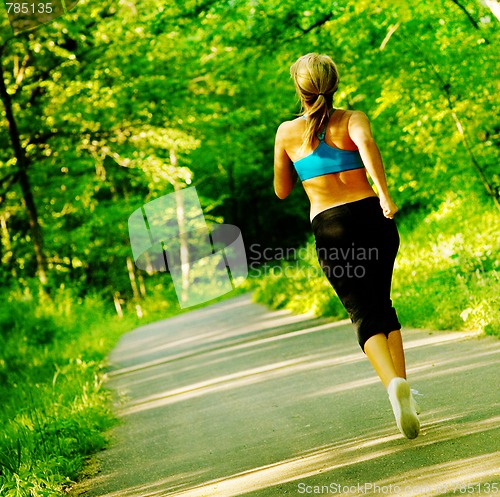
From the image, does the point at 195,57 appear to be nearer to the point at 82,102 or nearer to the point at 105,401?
the point at 82,102

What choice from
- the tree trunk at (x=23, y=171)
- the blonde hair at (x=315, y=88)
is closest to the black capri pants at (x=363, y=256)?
the blonde hair at (x=315, y=88)

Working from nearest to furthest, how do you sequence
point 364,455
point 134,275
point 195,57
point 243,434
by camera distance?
point 364,455, point 243,434, point 195,57, point 134,275

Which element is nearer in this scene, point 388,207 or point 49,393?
point 388,207

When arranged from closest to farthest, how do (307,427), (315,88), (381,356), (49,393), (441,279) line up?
(381,356) < (315,88) < (307,427) < (49,393) < (441,279)

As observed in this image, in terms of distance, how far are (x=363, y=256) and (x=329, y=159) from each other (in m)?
0.53

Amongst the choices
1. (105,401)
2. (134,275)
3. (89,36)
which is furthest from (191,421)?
(134,275)

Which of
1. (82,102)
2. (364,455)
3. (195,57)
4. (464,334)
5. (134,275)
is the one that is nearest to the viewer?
(364,455)

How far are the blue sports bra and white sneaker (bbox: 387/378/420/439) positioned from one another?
1132mm

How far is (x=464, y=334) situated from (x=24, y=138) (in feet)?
55.6

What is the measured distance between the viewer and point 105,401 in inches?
359

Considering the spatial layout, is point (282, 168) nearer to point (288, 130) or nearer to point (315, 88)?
point (288, 130)

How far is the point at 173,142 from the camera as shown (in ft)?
72.6

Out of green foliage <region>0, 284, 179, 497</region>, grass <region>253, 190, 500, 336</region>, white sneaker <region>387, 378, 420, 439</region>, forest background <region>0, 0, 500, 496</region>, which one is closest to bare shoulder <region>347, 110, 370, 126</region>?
forest background <region>0, 0, 500, 496</region>

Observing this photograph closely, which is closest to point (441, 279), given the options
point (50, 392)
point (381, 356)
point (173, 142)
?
point (50, 392)
